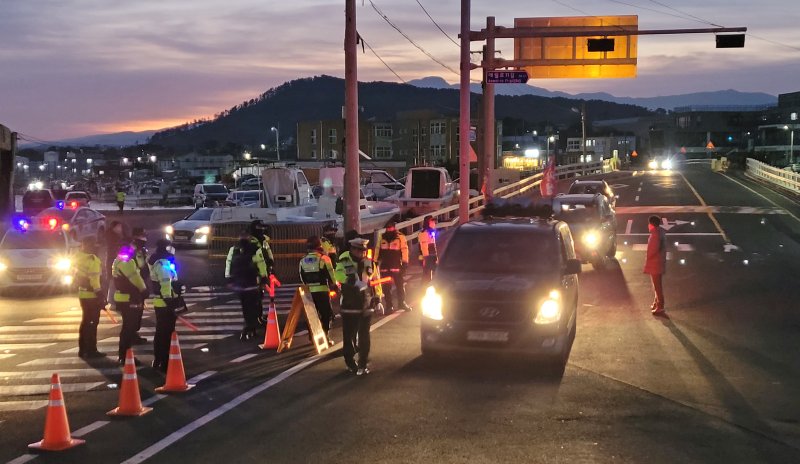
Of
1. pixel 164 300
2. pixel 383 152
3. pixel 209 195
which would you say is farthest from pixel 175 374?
pixel 383 152

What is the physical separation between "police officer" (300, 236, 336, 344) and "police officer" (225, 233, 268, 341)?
129 centimetres

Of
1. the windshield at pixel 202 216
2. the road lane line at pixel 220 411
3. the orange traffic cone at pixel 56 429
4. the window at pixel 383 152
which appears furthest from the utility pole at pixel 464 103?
the window at pixel 383 152

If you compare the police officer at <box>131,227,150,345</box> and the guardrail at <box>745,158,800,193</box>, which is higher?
the police officer at <box>131,227,150,345</box>

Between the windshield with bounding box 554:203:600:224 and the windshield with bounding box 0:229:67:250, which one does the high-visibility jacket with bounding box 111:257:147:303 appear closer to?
the windshield with bounding box 0:229:67:250

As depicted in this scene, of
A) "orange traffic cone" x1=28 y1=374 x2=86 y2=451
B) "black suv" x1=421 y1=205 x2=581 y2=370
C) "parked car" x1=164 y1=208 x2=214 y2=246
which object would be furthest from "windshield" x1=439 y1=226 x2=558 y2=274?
"parked car" x1=164 y1=208 x2=214 y2=246

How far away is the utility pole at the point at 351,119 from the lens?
19.2 metres

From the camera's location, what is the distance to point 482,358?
11.5 m

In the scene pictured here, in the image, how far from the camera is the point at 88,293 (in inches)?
490

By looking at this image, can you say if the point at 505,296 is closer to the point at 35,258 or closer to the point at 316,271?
the point at 316,271

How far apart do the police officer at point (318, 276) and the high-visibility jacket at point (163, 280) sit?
1.93 meters

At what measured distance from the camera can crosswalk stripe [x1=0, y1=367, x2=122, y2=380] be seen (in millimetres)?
11352

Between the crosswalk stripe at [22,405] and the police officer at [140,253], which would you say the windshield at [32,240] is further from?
the crosswalk stripe at [22,405]

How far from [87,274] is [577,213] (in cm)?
1390

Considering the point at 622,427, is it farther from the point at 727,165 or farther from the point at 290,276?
the point at 727,165
